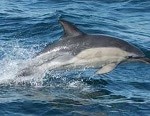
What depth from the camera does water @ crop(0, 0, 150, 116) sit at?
33.8ft

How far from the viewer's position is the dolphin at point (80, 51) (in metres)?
11.4

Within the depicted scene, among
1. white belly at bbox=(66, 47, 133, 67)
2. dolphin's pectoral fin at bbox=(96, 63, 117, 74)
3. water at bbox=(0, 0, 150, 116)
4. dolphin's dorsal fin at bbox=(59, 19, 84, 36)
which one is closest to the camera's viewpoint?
water at bbox=(0, 0, 150, 116)

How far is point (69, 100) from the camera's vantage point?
10.7 m

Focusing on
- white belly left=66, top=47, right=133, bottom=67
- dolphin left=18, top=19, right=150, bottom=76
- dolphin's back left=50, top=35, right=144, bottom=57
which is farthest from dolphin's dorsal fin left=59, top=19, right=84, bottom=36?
white belly left=66, top=47, right=133, bottom=67

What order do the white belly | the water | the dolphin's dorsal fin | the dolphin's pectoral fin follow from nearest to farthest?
1. the water
2. the dolphin's pectoral fin
3. the dolphin's dorsal fin
4. the white belly

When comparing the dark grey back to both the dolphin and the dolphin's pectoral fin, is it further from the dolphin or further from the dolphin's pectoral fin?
the dolphin's pectoral fin

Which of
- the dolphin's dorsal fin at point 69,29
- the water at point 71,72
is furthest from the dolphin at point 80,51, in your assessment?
the water at point 71,72

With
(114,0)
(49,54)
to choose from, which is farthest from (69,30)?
(114,0)

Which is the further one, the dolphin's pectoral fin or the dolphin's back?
the dolphin's back

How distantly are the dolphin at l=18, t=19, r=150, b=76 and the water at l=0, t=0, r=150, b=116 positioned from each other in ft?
1.92

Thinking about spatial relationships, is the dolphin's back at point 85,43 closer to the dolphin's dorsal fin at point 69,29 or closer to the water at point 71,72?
the dolphin's dorsal fin at point 69,29

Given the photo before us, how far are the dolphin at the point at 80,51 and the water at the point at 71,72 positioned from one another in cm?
58

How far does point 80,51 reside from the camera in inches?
451

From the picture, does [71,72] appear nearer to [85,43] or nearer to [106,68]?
[85,43]
